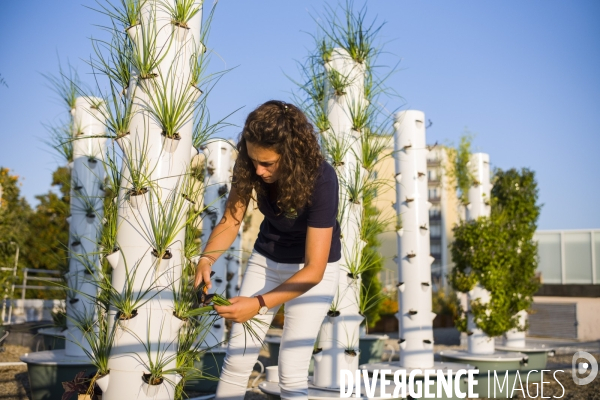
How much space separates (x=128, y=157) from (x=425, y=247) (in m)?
3.52

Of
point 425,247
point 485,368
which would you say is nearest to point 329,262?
point 425,247

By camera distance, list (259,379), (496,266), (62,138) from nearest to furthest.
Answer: (62,138) < (259,379) < (496,266)

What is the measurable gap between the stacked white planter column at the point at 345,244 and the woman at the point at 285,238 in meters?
1.12

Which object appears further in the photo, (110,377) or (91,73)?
(91,73)

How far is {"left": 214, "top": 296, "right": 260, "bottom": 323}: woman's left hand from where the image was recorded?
2.01m

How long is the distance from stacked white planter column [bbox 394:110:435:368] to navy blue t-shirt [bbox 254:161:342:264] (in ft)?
8.35

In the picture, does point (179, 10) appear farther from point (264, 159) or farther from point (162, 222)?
point (162, 222)

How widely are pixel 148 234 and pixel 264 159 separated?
0.54 metres

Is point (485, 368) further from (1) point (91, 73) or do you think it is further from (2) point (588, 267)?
(2) point (588, 267)

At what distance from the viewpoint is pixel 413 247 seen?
17.1 ft

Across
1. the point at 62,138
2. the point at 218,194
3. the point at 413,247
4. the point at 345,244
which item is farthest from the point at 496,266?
the point at 62,138

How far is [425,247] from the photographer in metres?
5.25

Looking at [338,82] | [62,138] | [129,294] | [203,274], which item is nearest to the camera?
[129,294]

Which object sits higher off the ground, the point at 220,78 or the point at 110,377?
the point at 220,78
